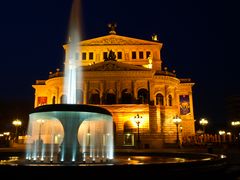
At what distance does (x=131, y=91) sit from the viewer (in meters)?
47.4

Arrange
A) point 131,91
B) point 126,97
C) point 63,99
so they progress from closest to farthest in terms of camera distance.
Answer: point 131,91
point 63,99
point 126,97

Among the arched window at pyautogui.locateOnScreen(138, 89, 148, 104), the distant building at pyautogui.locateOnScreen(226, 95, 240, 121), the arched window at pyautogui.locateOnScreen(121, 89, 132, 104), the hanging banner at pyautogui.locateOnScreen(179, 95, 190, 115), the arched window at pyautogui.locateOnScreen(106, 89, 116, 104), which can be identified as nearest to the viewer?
the arched window at pyautogui.locateOnScreen(106, 89, 116, 104)

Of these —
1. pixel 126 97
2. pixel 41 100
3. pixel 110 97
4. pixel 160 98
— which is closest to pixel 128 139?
pixel 126 97

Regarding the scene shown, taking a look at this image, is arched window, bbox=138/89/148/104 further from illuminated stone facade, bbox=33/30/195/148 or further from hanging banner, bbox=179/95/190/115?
hanging banner, bbox=179/95/190/115

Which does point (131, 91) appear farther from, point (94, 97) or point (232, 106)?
point (232, 106)

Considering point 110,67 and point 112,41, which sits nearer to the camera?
point 110,67

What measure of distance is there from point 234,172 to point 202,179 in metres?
2.83

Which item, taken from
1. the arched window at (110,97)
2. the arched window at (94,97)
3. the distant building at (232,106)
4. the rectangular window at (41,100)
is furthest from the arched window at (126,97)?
the distant building at (232,106)

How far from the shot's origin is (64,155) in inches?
544

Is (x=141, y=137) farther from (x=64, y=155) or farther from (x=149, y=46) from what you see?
(x=64, y=155)

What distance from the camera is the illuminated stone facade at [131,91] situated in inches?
1726

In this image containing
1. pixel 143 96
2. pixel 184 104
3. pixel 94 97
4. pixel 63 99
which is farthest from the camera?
pixel 184 104

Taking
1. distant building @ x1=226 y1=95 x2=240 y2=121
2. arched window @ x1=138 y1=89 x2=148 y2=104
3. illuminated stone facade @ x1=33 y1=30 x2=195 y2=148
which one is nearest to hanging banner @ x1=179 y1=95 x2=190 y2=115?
illuminated stone facade @ x1=33 y1=30 x2=195 y2=148

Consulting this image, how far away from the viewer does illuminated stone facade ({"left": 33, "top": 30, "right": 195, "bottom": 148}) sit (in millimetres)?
43844
